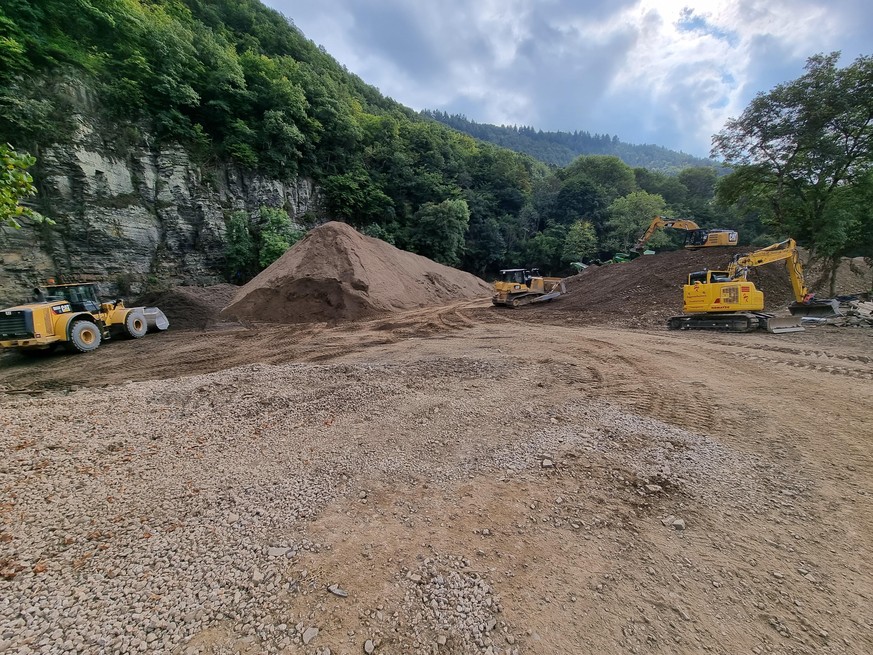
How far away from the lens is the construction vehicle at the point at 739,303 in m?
9.53

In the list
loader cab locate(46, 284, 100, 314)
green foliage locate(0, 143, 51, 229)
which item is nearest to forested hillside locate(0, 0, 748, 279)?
loader cab locate(46, 284, 100, 314)

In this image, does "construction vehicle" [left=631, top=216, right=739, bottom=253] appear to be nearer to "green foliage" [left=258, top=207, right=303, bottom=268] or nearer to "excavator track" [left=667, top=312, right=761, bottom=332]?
"excavator track" [left=667, top=312, right=761, bottom=332]

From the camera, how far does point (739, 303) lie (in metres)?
9.73

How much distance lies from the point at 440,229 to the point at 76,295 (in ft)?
78.2

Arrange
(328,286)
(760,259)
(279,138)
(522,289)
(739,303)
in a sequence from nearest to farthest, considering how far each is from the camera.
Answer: (739,303) → (760,259) → (328,286) → (522,289) → (279,138)

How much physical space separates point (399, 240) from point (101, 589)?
1154 inches

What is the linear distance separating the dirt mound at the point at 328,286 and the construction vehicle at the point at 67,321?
10.2 ft

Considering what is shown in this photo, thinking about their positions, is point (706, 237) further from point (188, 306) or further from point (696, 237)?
point (188, 306)

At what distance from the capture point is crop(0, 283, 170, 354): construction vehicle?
8.39 meters

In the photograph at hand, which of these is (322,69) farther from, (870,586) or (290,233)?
(870,586)

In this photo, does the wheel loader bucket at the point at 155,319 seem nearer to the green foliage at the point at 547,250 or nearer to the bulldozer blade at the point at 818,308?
the bulldozer blade at the point at 818,308

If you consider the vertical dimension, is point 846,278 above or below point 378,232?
below

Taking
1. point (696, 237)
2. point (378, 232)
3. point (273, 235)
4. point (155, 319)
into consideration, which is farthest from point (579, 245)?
point (155, 319)

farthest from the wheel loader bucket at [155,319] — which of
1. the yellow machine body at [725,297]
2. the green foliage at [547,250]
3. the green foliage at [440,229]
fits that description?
the green foliage at [547,250]
